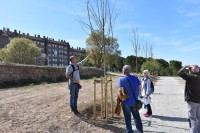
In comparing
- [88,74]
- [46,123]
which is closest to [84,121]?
[46,123]

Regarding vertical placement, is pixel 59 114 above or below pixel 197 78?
below

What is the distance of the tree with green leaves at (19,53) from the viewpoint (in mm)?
61716

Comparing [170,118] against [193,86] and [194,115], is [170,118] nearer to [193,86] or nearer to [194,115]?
[194,115]

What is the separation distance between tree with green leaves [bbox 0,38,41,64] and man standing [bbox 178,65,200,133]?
185ft

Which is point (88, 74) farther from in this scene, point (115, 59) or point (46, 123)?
point (115, 59)

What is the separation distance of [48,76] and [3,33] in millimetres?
90183

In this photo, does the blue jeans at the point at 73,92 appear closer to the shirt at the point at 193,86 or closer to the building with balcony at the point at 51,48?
the shirt at the point at 193,86

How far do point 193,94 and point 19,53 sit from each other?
59.1 metres

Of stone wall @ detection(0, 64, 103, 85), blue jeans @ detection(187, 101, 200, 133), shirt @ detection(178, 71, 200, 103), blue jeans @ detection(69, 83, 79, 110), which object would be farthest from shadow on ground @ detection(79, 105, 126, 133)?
stone wall @ detection(0, 64, 103, 85)

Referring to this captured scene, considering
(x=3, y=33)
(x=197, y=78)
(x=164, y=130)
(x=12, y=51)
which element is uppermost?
(x=3, y=33)

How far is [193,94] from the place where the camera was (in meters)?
6.60

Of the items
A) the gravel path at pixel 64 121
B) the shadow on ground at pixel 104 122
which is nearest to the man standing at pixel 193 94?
the gravel path at pixel 64 121

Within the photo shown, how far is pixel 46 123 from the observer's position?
825 centimetres

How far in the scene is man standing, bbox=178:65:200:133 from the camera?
6574 millimetres
